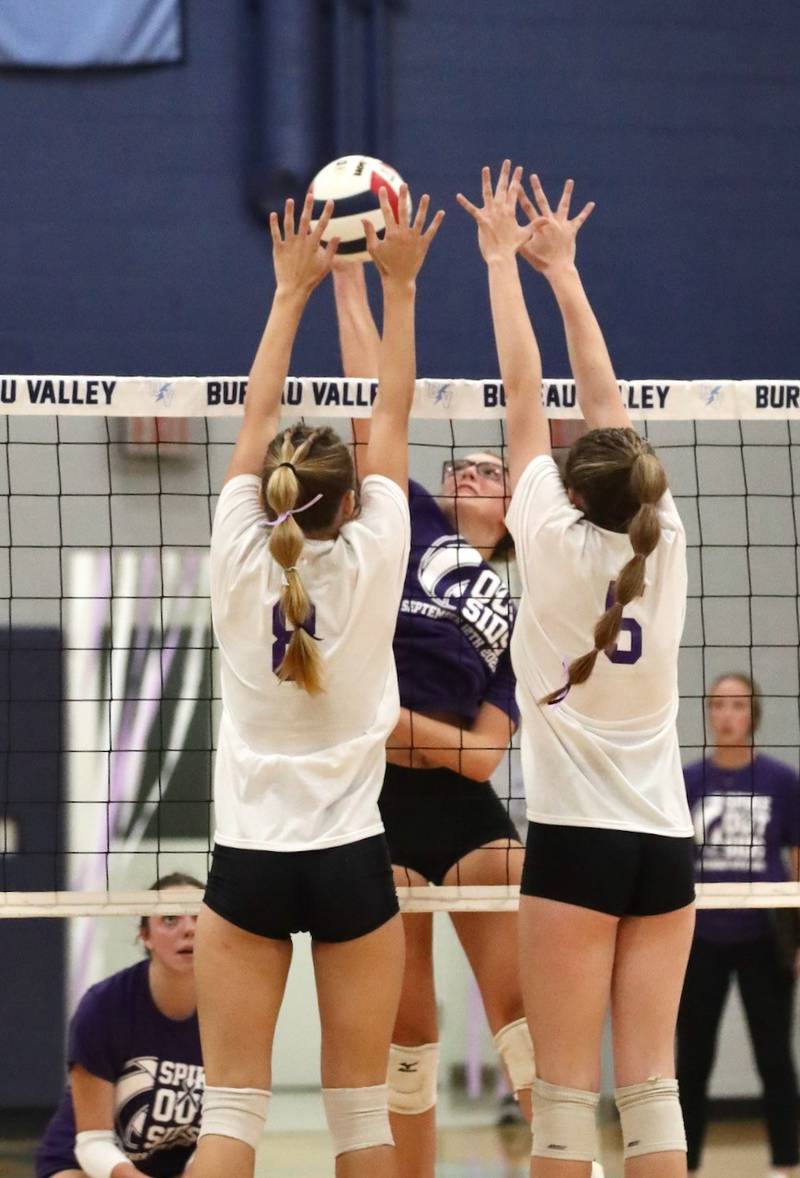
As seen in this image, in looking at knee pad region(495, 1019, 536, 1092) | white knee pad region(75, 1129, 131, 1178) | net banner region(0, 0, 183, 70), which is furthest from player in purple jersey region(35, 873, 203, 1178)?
net banner region(0, 0, 183, 70)

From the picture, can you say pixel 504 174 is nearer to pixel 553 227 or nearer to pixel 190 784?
pixel 553 227

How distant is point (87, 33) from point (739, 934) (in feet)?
17.3

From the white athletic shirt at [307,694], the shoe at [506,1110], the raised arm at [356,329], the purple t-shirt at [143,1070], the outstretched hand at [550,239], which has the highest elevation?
the outstretched hand at [550,239]

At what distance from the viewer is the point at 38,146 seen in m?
7.54

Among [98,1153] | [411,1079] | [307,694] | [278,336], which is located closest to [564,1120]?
[411,1079]

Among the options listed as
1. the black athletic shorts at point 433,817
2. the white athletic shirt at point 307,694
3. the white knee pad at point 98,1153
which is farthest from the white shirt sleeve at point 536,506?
the white knee pad at point 98,1153

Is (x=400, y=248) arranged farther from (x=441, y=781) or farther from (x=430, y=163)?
(x=430, y=163)

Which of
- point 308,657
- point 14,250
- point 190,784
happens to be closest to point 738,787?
point 190,784

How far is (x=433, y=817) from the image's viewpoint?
401 cm

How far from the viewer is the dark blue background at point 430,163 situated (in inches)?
295

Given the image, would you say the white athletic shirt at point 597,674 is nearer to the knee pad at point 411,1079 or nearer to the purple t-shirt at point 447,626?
the purple t-shirt at point 447,626

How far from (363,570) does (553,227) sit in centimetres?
113

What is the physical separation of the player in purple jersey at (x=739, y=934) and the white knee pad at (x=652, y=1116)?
291cm

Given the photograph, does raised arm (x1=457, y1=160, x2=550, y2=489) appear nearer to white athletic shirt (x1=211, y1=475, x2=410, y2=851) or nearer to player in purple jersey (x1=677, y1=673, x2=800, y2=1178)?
white athletic shirt (x1=211, y1=475, x2=410, y2=851)
